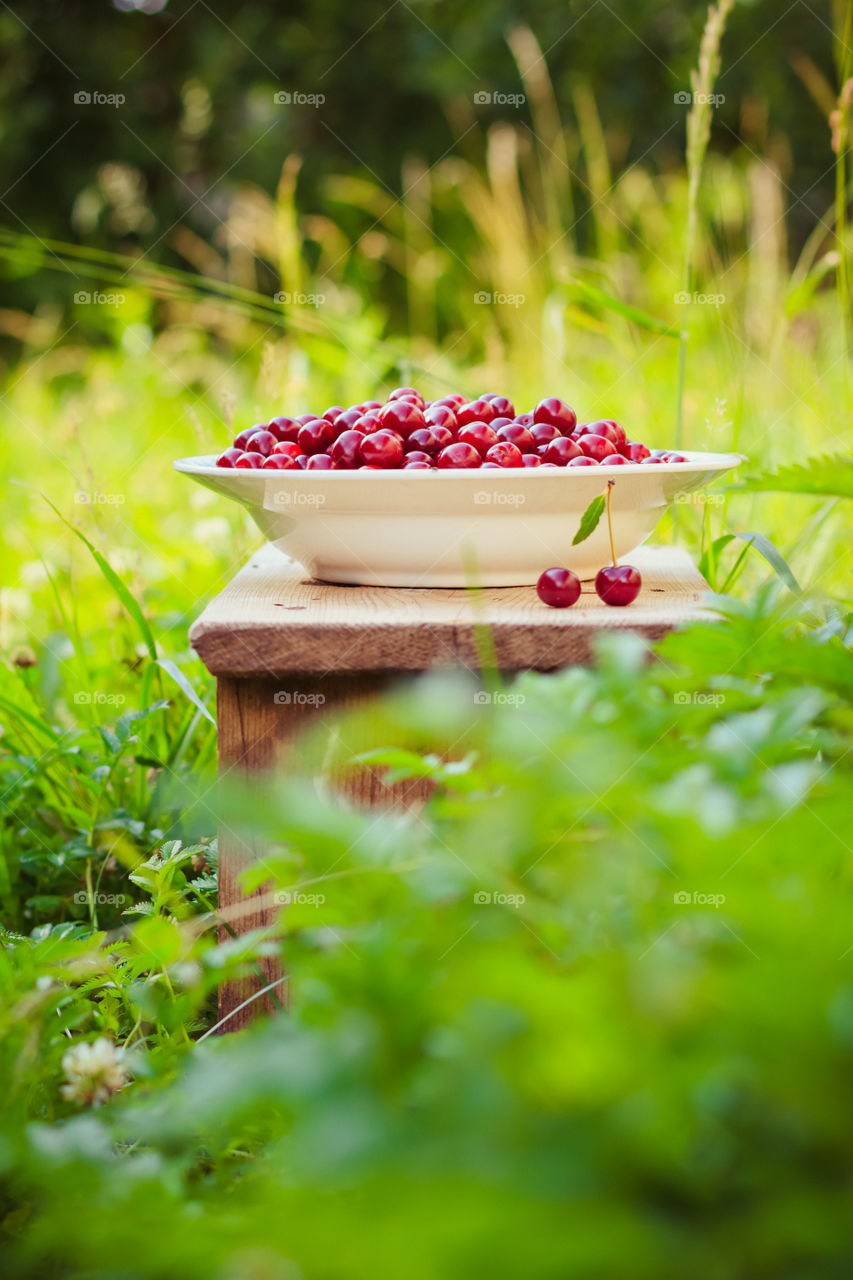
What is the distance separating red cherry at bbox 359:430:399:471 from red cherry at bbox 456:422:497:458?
6 cm

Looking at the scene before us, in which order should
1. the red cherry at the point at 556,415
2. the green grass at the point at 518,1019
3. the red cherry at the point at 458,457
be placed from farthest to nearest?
the red cherry at the point at 556,415, the red cherry at the point at 458,457, the green grass at the point at 518,1019

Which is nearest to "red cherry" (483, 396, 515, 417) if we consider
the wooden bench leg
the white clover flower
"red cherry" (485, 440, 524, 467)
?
"red cherry" (485, 440, 524, 467)

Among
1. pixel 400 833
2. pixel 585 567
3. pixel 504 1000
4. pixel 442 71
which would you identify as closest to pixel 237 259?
pixel 442 71

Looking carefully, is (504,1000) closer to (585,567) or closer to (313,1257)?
(313,1257)

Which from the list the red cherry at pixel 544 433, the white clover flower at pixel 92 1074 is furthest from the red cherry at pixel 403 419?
the white clover flower at pixel 92 1074

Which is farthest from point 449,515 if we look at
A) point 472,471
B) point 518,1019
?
point 518,1019

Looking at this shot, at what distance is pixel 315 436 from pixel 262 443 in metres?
0.05

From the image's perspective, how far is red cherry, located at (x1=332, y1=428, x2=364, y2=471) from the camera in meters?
1.02

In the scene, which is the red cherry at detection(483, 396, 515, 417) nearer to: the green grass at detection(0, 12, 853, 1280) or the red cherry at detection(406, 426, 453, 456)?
the red cherry at detection(406, 426, 453, 456)

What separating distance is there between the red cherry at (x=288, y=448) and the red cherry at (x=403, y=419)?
0.08 metres

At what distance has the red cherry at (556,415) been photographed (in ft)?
3.62

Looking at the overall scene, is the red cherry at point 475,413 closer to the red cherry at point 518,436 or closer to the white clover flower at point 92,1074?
the red cherry at point 518,436

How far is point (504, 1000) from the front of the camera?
0.38 m

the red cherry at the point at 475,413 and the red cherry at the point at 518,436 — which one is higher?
the red cherry at the point at 475,413
